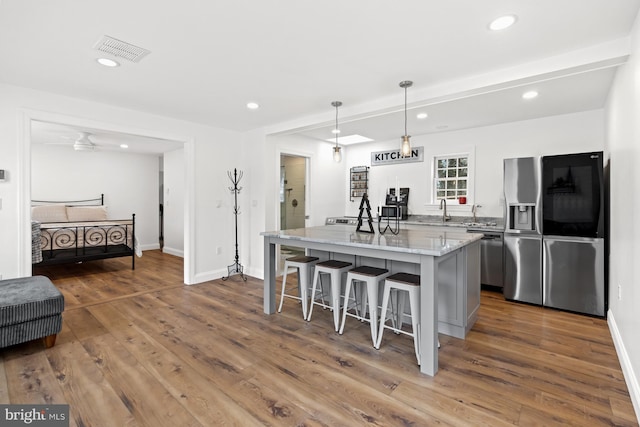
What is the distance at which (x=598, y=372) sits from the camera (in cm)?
237

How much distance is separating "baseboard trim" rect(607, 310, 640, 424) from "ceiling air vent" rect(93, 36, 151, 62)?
4084mm

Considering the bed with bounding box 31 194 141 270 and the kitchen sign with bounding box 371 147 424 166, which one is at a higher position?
the kitchen sign with bounding box 371 147 424 166

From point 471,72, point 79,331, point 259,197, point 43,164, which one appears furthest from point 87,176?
point 471,72

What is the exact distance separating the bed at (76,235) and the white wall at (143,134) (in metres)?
1.64

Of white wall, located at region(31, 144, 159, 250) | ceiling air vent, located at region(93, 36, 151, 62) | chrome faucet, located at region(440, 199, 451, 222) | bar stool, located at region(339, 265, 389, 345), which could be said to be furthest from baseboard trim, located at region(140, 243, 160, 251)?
chrome faucet, located at region(440, 199, 451, 222)

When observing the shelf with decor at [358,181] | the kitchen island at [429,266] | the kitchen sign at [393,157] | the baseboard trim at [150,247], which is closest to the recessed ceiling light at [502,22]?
the kitchen island at [429,266]

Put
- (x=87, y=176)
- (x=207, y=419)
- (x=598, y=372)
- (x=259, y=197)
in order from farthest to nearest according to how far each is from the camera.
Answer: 1. (x=87, y=176)
2. (x=259, y=197)
3. (x=598, y=372)
4. (x=207, y=419)

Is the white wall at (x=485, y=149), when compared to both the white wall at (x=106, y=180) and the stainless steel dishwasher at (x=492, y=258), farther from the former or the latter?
the white wall at (x=106, y=180)

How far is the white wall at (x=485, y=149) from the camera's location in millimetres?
4234

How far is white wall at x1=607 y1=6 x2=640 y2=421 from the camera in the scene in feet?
6.77

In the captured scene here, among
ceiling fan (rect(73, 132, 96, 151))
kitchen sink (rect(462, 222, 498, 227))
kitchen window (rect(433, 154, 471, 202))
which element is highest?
ceiling fan (rect(73, 132, 96, 151))

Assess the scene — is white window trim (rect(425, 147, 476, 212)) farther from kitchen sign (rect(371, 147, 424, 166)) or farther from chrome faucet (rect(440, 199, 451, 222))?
kitchen sign (rect(371, 147, 424, 166))

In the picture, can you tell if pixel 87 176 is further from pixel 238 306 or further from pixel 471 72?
pixel 471 72

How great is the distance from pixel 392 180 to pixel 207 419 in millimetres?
4987
